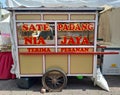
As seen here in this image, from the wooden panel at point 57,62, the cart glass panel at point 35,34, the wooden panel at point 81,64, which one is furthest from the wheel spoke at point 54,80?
the cart glass panel at point 35,34

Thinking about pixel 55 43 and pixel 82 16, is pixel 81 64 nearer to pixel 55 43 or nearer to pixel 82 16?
pixel 55 43

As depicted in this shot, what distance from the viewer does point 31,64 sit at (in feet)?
16.5

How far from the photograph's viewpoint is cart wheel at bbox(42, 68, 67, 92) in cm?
500

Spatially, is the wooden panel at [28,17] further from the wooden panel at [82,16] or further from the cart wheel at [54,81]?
the cart wheel at [54,81]

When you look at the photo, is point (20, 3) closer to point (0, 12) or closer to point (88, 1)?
point (88, 1)

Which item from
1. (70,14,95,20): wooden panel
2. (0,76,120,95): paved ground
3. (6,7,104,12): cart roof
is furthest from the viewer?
(0,76,120,95): paved ground

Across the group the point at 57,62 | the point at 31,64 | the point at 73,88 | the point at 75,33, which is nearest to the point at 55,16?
the point at 75,33

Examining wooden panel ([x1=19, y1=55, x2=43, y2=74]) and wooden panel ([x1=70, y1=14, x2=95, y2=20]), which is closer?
wooden panel ([x1=70, y1=14, x2=95, y2=20])

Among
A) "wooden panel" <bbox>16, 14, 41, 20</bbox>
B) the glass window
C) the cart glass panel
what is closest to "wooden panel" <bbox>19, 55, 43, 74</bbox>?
the cart glass panel

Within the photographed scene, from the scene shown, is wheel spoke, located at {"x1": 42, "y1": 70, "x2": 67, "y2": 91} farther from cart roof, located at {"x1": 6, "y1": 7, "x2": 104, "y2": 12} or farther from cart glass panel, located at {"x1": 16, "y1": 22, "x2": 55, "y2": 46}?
cart roof, located at {"x1": 6, "y1": 7, "x2": 104, "y2": 12}

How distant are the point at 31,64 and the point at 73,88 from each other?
1362 mm

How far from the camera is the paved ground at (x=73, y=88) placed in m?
4.95

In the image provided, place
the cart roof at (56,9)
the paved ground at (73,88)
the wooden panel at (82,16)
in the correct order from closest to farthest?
1. the cart roof at (56,9)
2. the wooden panel at (82,16)
3. the paved ground at (73,88)

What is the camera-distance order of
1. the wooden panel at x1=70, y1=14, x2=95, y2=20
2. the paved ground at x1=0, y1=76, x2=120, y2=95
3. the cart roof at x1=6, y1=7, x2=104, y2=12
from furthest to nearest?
the paved ground at x1=0, y1=76, x2=120, y2=95 < the wooden panel at x1=70, y1=14, x2=95, y2=20 < the cart roof at x1=6, y1=7, x2=104, y2=12
